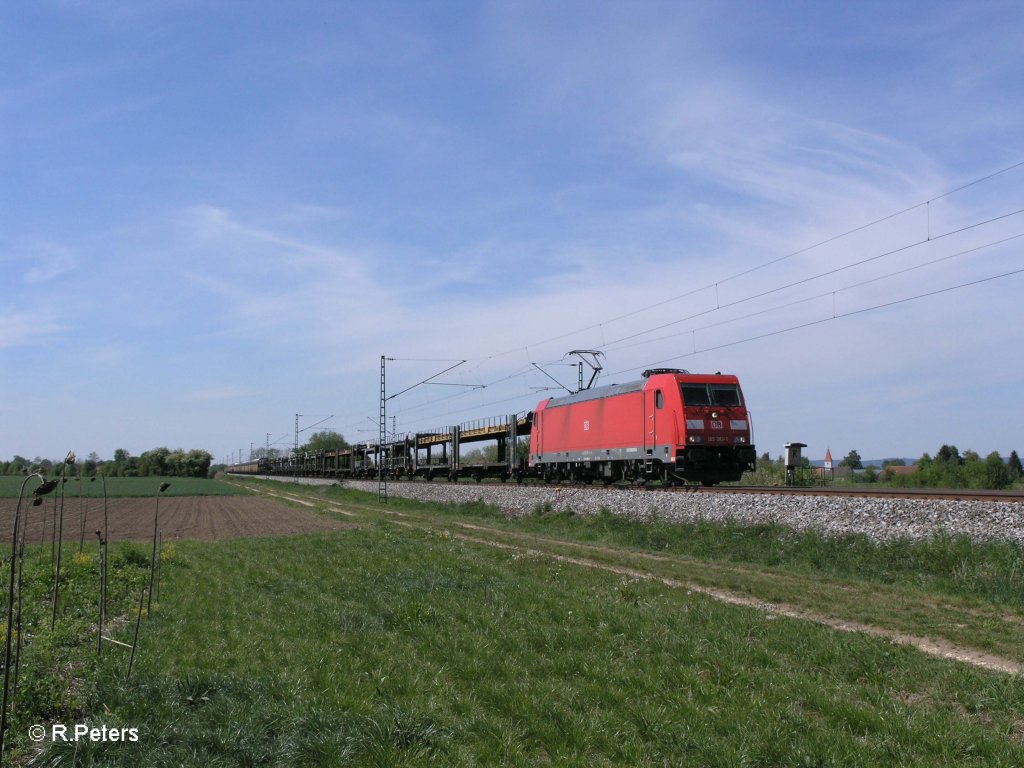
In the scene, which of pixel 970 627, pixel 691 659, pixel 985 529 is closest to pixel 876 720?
pixel 691 659

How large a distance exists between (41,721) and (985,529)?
14787 mm

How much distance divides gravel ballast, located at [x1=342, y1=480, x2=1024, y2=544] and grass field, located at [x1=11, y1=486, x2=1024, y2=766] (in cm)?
139

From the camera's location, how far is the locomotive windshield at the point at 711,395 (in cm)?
2744

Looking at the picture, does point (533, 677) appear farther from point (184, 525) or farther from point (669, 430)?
point (184, 525)

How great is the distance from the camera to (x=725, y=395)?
1111 inches

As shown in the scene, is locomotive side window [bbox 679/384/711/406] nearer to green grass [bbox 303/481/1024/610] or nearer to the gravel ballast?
the gravel ballast

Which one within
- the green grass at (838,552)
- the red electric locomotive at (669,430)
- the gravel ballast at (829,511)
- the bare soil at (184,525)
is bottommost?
the bare soil at (184,525)

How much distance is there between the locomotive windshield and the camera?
27.4 m

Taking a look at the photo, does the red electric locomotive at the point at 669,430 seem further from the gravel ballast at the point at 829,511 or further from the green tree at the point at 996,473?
the green tree at the point at 996,473

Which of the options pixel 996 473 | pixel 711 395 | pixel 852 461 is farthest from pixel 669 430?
pixel 852 461

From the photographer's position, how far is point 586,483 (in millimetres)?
36781

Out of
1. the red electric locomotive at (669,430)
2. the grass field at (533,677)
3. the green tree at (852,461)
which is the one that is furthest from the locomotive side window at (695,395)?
the green tree at (852,461)

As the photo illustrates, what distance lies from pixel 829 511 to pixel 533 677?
12752mm

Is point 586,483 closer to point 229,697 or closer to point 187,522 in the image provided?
point 187,522
